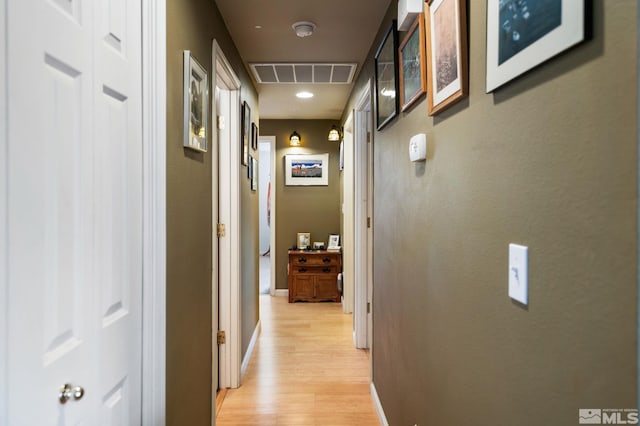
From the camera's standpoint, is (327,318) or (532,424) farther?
(327,318)

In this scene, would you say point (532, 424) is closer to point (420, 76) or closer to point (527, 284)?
point (527, 284)

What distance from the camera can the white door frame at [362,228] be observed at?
3361 millimetres

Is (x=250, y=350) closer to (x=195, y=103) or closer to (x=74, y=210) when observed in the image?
(x=195, y=103)

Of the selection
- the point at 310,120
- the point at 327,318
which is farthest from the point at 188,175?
the point at 310,120

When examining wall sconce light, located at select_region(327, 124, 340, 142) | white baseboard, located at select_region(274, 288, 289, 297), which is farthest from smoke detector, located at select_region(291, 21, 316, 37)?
white baseboard, located at select_region(274, 288, 289, 297)

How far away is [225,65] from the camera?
220cm

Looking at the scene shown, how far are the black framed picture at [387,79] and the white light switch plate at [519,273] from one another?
1.22 meters

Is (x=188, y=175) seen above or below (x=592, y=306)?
above

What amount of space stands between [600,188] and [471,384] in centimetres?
70

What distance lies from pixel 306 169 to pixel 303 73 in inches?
85.1

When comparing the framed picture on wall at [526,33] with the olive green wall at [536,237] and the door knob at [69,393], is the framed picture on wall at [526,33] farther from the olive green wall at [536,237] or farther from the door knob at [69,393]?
the door knob at [69,393]

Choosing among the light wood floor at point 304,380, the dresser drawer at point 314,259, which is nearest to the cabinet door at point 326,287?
the dresser drawer at point 314,259

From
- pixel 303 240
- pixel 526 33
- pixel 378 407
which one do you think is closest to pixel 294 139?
pixel 303 240

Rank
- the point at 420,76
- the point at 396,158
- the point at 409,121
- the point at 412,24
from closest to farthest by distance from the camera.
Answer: the point at 420,76 → the point at 412,24 → the point at 409,121 → the point at 396,158
